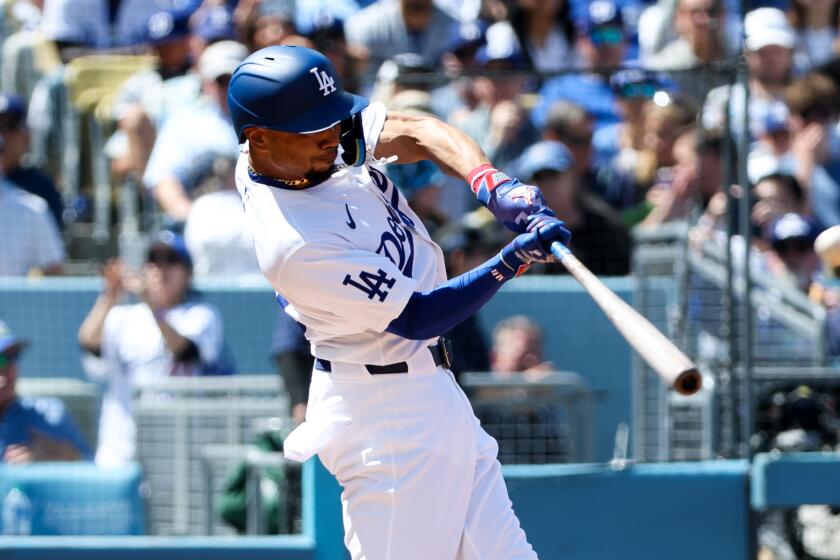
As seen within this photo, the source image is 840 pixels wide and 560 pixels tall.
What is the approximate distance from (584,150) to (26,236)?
2986 mm

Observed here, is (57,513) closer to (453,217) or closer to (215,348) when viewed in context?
(215,348)

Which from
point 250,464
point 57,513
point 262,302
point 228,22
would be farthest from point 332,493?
point 228,22

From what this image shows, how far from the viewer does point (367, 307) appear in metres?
3.73

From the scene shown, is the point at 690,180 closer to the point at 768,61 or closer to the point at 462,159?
the point at 768,61

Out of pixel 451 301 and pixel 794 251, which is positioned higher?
pixel 794 251

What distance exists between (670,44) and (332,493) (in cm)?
434

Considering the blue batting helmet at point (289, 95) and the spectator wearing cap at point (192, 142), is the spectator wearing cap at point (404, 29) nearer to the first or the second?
the spectator wearing cap at point (192, 142)

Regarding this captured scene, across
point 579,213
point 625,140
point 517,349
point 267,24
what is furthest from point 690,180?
point 267,24

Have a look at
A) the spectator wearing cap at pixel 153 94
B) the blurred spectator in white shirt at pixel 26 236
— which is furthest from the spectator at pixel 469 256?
the blurred spectator in white shirt at pixel 26 236

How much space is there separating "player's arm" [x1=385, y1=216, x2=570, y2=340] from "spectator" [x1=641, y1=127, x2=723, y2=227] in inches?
136

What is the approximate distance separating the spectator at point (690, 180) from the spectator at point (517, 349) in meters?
0.84

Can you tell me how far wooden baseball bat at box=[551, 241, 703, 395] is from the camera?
117 inches

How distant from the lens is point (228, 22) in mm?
8422

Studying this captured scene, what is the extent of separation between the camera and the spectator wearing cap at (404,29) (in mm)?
8281
